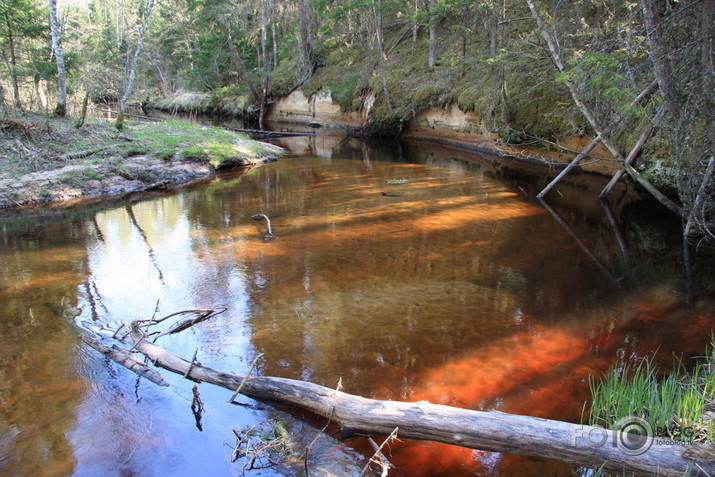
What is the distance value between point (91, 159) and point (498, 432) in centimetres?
1361

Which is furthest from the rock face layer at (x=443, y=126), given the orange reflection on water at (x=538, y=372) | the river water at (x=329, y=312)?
the orange reflection on water at (x=538, y=372)

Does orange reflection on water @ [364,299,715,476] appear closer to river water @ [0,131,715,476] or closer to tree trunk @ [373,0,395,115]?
river water @ [0,131,715,476]

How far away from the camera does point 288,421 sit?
368 cm

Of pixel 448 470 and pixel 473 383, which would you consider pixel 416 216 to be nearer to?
pixel 473 383

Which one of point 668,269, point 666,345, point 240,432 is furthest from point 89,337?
point 668,269

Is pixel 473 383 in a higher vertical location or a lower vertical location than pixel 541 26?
lower

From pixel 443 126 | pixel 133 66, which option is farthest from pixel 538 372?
pixel 443 126

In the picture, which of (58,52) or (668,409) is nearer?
(668,409)

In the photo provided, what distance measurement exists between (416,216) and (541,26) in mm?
5081

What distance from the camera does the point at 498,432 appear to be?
2.86 meters

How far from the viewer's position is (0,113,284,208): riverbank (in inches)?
446

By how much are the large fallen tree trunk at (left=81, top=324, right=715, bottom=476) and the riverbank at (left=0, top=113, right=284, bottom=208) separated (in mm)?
10421

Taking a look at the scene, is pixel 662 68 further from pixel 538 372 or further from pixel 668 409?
pixel 668 409

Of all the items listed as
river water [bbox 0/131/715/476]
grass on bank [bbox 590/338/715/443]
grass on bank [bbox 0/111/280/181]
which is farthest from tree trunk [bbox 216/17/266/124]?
grass on bank [bbox 590/338/715/443]
